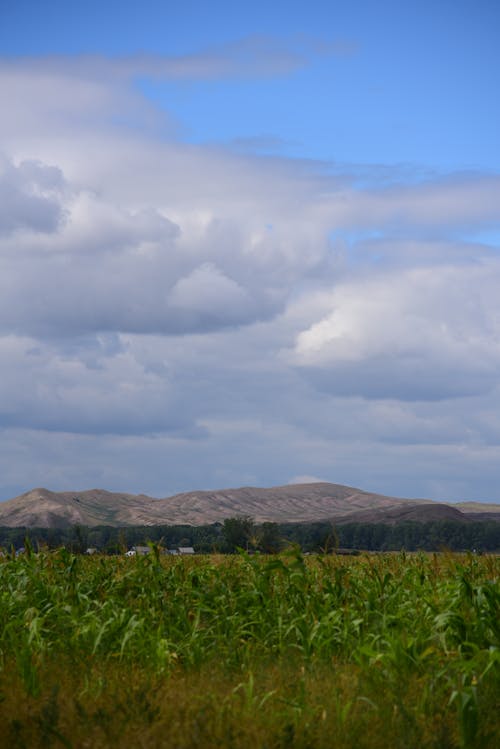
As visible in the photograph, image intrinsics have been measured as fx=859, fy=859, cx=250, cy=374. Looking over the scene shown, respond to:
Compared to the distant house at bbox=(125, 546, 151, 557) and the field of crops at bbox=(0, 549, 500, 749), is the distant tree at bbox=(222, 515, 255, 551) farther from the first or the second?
the field of crops at bbox=(0, 549, 500, 749)

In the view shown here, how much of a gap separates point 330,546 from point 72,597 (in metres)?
6.04

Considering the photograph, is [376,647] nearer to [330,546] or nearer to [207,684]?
[207,684]

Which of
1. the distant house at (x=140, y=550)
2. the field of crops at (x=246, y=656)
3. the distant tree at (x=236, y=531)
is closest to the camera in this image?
the field of crops at (x=246, y=656)

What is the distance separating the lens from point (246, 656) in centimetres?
1081

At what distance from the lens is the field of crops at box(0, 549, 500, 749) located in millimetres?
8102

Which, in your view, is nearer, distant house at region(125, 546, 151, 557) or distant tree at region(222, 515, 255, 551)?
distant house at region(125, 546, 151, 557)

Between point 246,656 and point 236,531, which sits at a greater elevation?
point 236,531

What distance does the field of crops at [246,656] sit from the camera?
319 inches

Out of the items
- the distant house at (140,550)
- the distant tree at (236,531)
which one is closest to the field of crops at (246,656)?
the distant house at (140,550)

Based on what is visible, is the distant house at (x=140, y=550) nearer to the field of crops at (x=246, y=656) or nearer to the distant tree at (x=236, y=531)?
the field of crops at (x=246, y=656)

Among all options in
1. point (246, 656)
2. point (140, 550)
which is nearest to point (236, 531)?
point (140, 550)

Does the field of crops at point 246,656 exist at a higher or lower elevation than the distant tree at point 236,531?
lower

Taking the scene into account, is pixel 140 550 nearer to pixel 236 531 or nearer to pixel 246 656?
pixel 246 656

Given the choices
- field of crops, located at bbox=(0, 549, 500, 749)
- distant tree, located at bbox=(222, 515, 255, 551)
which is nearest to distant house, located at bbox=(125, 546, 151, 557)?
field of crops, located at bbox=(0, 549, 500, 749)
